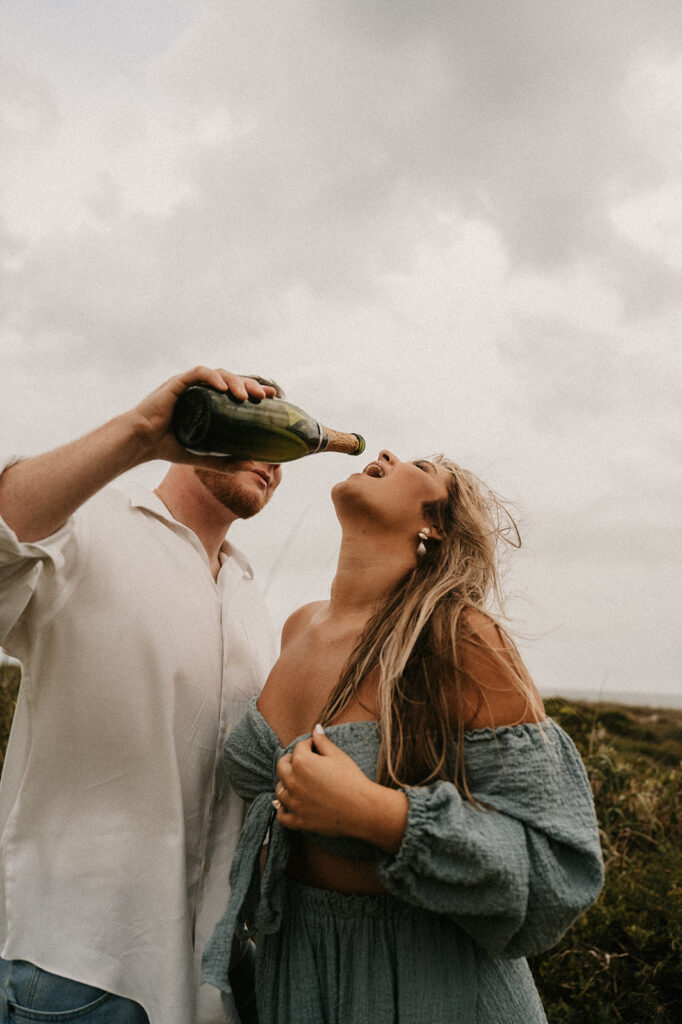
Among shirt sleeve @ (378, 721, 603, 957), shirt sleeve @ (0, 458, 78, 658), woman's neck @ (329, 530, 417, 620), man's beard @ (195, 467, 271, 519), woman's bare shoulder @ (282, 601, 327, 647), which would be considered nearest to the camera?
shirt sleeve @ (378, 721, 603, 957)

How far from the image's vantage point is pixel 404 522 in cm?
259

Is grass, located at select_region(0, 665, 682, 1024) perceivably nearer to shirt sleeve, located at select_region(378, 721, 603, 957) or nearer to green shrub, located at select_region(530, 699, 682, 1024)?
green shrub, located at select_region(530, 699, 682, 1024)

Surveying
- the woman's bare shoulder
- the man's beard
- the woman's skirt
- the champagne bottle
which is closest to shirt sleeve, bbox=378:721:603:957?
the woman's skirt

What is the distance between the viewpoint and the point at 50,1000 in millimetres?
2059

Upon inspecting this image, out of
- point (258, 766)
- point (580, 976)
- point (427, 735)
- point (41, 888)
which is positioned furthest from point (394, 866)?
point (580, 976)

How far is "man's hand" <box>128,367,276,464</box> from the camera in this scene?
2039 millimetres

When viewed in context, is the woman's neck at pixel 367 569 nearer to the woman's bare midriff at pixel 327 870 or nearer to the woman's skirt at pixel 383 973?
the woman's bare midriff at pixel 327 870

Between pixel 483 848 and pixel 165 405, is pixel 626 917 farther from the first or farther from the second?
pixel 165 405

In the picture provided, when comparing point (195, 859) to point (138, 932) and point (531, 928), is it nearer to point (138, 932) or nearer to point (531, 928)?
point (138, 932)

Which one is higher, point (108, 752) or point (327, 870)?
point (108, 752)

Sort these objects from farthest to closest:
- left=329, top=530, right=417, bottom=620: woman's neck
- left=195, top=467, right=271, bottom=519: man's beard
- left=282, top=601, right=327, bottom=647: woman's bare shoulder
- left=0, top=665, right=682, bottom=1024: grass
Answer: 1. left=0, top=665, right=682, bottom=1024: grass
2. left=195, top=467, right=271, bottom=519: man's beard
3. left=282, top=601, right=327, bottom=647: woman's bare shoulder
4. left=329, top=530, right=417, bottom=620: woman's neck

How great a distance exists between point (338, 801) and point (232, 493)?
1.29m

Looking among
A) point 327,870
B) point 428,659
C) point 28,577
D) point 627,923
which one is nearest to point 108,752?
point 28,577

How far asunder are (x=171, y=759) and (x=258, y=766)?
242 mm
